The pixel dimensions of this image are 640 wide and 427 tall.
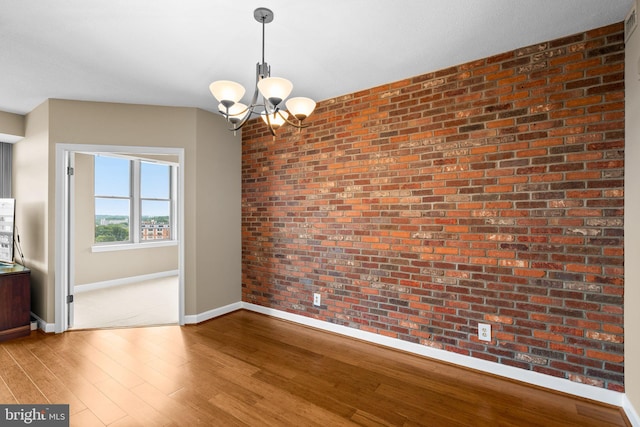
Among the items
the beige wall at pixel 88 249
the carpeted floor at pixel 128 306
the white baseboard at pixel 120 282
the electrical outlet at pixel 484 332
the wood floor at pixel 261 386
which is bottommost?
the wood floor at pixel 261 386

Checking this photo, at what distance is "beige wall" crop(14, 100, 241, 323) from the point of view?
3.21 metres

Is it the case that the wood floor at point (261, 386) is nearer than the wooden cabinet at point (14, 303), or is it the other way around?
the wood floor at point (261, 386)

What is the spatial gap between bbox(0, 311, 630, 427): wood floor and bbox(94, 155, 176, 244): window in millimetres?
2737

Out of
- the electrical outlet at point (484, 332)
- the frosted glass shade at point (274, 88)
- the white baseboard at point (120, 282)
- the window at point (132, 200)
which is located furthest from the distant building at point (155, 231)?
the electrical outlet at point (484, 332)

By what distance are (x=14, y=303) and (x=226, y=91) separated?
3299 mm

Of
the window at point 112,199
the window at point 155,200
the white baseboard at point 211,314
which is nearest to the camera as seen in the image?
the white baseboard at point 211,314

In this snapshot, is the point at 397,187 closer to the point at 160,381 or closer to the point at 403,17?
the point at 403,17

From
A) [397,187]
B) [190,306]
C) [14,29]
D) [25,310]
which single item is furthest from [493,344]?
[25,310]

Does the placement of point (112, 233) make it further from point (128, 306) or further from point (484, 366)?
point (484, 366)

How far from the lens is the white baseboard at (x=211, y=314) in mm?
3465

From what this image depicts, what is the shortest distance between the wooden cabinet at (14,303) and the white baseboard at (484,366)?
2.79 metres

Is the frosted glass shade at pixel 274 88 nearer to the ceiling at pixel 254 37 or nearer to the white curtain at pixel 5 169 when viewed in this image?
the ceiling at pixel 254 37

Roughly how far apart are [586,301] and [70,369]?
384cm

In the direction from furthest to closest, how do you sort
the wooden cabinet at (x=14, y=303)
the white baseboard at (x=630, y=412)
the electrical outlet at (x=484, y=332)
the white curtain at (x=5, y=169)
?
the white curtain at (x=5, y=169) → the wooden cabinet at (x=14, y=303) → the electrical outlet at (x=484, y=332) → the white baseboard at (x=630, y=412)
